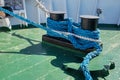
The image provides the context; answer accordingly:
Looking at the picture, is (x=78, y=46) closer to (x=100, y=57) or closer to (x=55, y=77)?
(x=100, y=57)

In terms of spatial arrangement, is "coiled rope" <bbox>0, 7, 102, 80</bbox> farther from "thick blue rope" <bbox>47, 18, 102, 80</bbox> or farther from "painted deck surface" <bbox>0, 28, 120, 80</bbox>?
"painted deck surface" <bbox>0, 28, 120, 80</bbox>

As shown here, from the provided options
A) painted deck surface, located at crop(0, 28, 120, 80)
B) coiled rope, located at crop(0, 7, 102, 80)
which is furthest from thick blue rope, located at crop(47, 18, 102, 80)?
painted deck surface, located at crop(0, 28, 120, 80)

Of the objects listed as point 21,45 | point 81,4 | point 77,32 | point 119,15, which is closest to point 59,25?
point 77,32

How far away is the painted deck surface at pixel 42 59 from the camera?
9.87 feet

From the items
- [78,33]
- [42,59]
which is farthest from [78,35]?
[42,59]

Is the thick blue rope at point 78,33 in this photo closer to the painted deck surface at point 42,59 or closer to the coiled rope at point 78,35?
the coiled rope at point 78,35

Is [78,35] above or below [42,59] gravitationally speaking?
above

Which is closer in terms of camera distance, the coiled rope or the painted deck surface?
the painted deck surface

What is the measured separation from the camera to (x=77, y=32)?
12.9ft

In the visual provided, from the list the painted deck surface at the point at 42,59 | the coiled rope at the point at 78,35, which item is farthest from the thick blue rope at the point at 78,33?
the painted deck surface at the point at 42,59

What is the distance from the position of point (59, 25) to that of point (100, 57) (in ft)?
3.84

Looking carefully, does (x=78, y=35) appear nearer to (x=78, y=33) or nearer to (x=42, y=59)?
(x=78, y=33)

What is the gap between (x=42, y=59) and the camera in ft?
11.9

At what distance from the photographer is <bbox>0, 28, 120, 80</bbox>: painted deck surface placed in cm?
301
